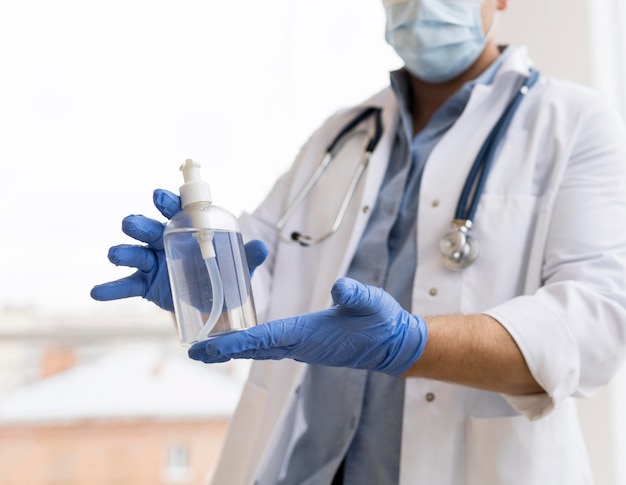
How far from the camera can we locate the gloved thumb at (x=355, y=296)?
818 millimetres

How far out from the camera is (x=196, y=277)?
2.98 feet


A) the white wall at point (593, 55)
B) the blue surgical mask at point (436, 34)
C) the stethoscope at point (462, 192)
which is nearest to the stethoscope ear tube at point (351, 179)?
the stethoscope at point (462, 192)

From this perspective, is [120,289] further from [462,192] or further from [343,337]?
[462,192]

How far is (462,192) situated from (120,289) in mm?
594

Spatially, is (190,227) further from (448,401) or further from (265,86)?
(265,86)

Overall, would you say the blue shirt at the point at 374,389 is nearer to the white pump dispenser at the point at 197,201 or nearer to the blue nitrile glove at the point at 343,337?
the blue nitrile glove at the point at 343,337

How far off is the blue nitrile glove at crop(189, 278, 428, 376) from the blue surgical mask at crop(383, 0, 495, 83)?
0.66 metres

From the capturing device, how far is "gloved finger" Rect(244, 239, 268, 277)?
3.58 feet

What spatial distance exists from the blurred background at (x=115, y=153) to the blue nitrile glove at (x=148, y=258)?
1168 millimetres

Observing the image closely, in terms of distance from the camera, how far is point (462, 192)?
1.24 m

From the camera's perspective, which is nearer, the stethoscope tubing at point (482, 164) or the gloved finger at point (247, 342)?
the gloved finger at point (247, 342)

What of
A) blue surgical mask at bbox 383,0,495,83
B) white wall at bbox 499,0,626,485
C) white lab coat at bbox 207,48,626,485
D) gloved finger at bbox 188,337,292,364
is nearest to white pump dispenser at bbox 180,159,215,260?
gloved finger at bbox 188,337,292,364

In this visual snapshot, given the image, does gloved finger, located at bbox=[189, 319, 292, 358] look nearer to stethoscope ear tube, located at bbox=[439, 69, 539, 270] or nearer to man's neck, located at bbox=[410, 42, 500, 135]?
stethoscope ear tube, located at bbox=[439, 69, 539, 270]

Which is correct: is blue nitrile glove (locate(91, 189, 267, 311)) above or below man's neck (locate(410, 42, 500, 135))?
below
